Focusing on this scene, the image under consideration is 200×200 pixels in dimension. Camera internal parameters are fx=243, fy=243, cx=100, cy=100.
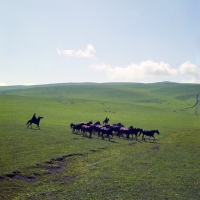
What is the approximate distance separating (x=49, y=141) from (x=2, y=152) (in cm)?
750

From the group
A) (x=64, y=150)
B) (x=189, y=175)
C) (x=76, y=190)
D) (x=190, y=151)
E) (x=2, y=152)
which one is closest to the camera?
(x=76, y=190)

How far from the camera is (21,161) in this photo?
20.0 metres

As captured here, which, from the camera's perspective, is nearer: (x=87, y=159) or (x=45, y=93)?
(x=87, y=159)

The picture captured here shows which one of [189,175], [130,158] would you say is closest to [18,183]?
[130,158]

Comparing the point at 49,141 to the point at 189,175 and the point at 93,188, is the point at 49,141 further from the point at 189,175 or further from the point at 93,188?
the point at 189,175

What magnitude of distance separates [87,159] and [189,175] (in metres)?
A: 9.01

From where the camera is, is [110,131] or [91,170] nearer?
[91,170]

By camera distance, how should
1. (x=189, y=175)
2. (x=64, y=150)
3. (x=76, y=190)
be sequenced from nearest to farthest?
(x=76, y=190) → (x=189, y=175) → (x=64, y=150)

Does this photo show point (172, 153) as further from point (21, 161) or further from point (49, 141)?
point (21, 161)

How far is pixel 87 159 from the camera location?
2281 centimetres

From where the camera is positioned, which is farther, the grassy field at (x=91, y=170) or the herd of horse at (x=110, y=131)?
the herd of horse at (x=110, y=131)

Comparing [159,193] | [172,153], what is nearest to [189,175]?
[159,193]

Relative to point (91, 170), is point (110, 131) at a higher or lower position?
higher

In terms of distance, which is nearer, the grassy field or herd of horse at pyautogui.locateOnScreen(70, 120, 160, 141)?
the grassy field
